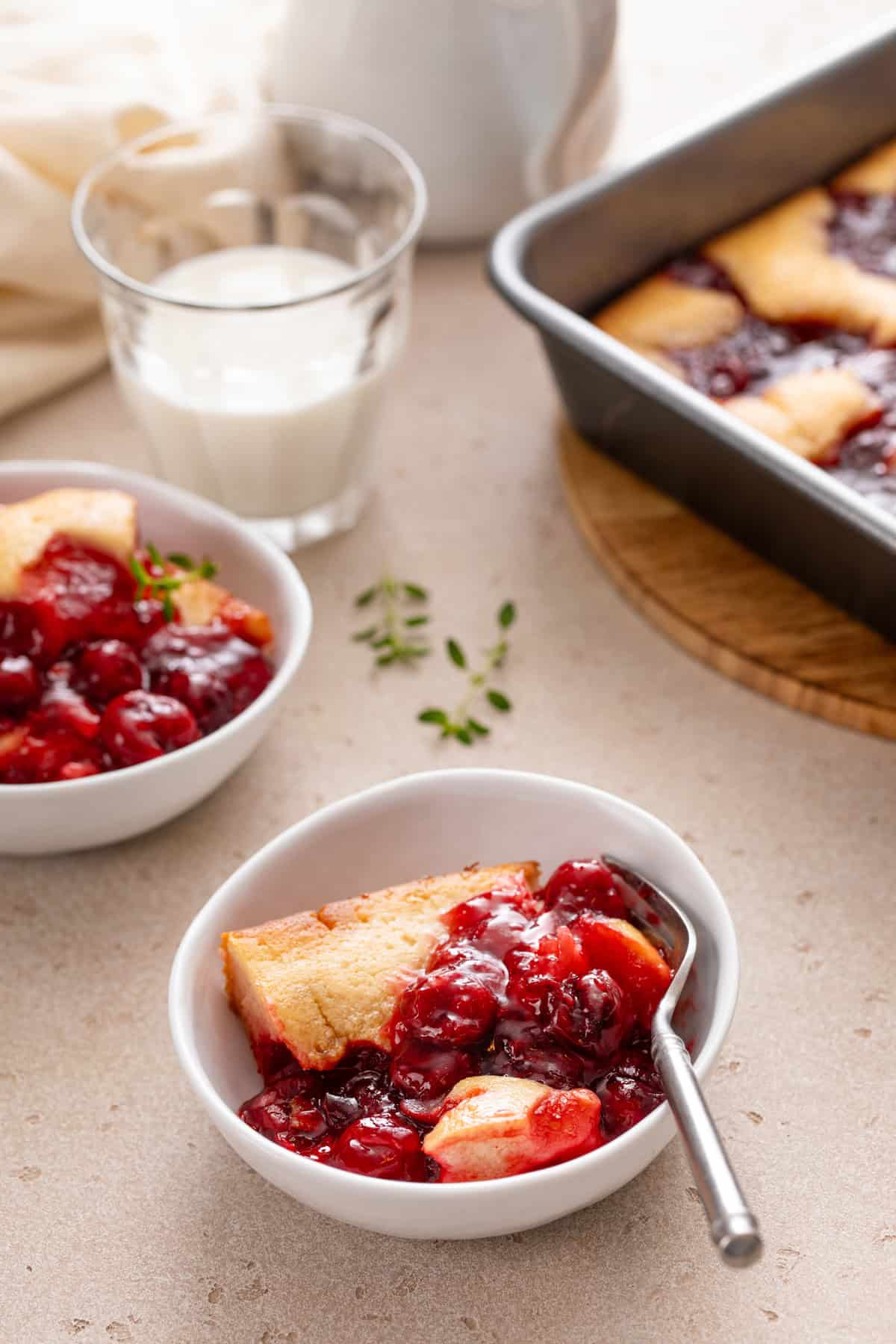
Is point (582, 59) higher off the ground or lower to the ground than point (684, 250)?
higher

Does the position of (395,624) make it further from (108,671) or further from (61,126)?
(61,126)

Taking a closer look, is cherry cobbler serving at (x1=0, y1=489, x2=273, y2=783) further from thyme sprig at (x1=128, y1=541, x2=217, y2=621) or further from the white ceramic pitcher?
the white ceramic pitcher

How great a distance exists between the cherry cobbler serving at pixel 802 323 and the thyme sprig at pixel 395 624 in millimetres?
389

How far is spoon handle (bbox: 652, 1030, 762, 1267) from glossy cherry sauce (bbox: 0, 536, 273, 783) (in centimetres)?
49

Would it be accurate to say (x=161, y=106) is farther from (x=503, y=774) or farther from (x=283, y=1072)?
(x=283, y=1072)

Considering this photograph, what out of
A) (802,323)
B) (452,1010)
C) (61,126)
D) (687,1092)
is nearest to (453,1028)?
(452,1010)

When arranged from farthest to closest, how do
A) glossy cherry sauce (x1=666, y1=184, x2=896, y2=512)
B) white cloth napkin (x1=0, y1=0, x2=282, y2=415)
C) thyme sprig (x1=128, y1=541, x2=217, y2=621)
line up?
white cloth napkin (x1=0, y1=0, x2=282, y2=415), glossy cherry sauce (x1=666, y1=184, x2=896, y2=512), thyme sprig (x1=128, y1=541, x2=217, y2=621)

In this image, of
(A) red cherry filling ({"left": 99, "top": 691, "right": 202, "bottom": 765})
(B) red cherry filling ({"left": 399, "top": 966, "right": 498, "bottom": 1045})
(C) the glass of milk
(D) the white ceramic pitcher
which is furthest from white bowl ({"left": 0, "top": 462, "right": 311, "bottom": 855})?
(D) the white ceramic pitcher

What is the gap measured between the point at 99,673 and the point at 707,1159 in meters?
0.64

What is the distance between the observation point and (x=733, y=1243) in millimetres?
761

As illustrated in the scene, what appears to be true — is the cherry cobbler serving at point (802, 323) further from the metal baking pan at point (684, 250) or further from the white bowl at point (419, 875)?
the white bowl at point (419, 875)

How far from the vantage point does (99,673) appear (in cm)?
120

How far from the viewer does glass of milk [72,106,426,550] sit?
1.45m

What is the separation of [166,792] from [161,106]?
0.98m
